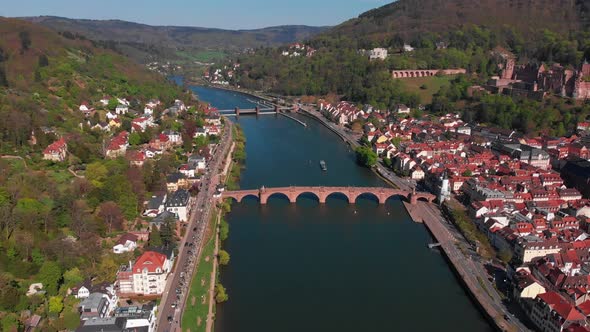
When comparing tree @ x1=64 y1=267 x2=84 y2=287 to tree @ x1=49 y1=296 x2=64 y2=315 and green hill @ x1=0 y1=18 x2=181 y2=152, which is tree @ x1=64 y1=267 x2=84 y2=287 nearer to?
tree @ x1=49 y1=296 x2=64 y2=315

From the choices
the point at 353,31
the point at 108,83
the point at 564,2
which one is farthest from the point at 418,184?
the point at 353,31

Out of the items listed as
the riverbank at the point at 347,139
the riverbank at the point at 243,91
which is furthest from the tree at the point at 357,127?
the riverbank at the point at 243,91

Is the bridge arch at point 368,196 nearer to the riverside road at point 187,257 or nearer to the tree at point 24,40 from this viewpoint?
the riverside road at point 187,257

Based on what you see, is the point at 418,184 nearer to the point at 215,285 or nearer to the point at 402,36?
the point at 215,285

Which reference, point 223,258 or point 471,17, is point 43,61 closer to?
point 223,258

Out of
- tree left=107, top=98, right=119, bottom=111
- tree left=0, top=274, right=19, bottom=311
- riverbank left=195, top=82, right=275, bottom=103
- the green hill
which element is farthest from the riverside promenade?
riverbank left=195, top=82, right=275, bottom=103

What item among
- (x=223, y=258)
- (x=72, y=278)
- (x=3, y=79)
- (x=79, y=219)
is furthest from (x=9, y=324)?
(x=3, y=79)
